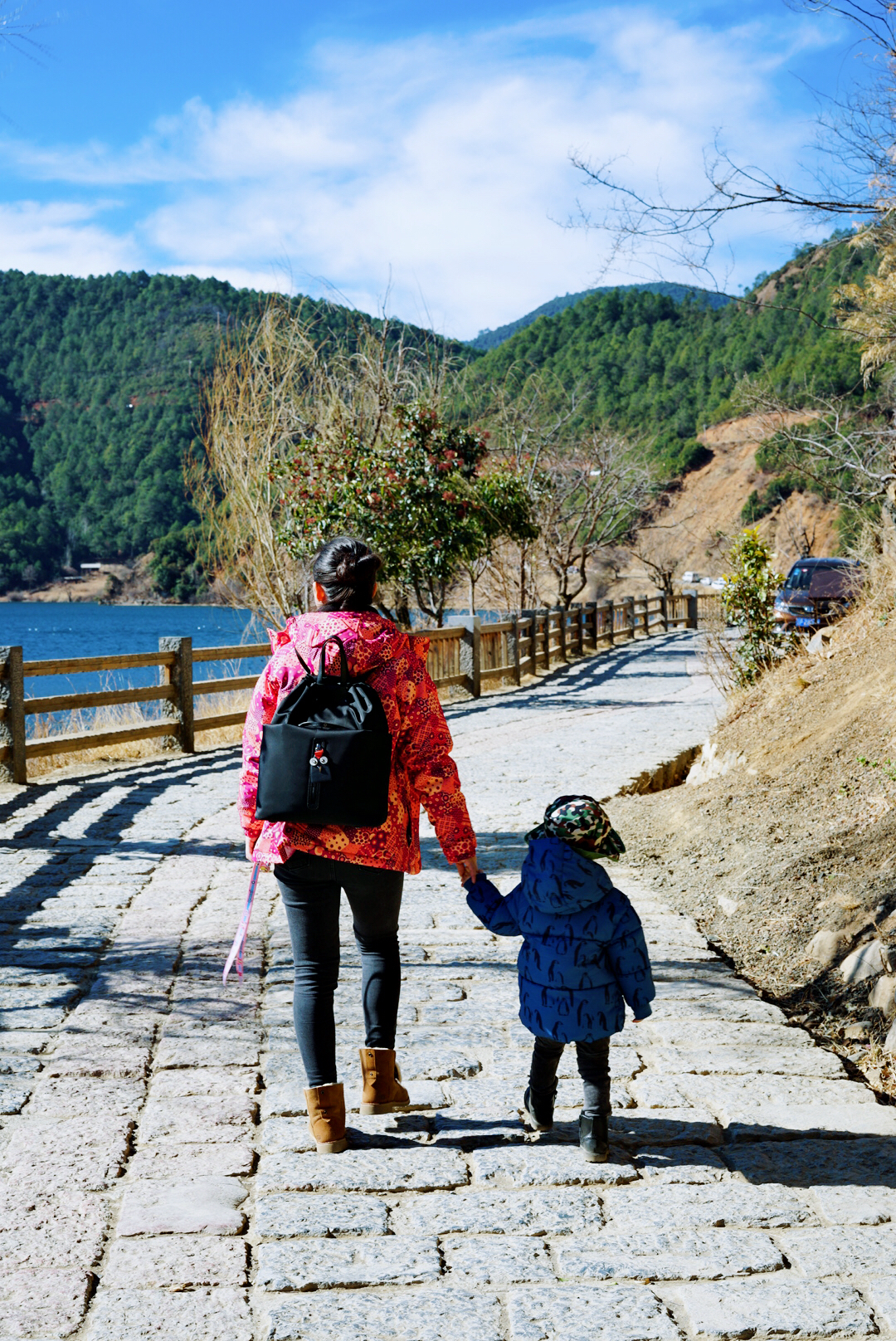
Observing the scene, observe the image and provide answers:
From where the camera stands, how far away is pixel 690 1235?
8.58 feet

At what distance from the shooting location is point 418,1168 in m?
2.98

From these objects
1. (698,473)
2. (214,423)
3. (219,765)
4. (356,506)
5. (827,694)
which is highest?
(698,473)

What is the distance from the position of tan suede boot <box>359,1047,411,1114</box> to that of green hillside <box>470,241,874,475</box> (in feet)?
187

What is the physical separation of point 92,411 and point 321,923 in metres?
88.0

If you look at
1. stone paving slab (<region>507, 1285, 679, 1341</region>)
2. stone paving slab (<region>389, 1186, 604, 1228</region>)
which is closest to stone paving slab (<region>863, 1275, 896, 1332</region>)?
stone paving slab (<region>507, 1285, 679, 1341</region>)

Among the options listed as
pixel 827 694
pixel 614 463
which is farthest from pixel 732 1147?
pixel 614 463

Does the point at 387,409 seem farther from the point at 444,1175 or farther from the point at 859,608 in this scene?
the point at 444,1175

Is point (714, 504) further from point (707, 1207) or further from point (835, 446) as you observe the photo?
point (707, 1207)

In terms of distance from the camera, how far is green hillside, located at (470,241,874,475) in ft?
207

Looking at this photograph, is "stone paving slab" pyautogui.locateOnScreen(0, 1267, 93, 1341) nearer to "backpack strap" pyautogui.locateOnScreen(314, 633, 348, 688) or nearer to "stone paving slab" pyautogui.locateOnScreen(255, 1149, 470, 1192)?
"stone paving slab" pyautogui.locateOnScreen(255, 1149, 470, 1192)

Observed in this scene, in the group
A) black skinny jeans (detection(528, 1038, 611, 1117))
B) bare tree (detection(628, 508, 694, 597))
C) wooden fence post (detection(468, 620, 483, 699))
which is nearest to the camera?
black skinny jeans (detection(528, 1038, 611, 1117))

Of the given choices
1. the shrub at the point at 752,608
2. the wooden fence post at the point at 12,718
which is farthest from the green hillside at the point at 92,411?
the wooden fence post at the point at 12,718

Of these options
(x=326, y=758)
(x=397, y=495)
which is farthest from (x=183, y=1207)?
(x=397, y=495)

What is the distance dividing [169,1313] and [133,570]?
8528cm
